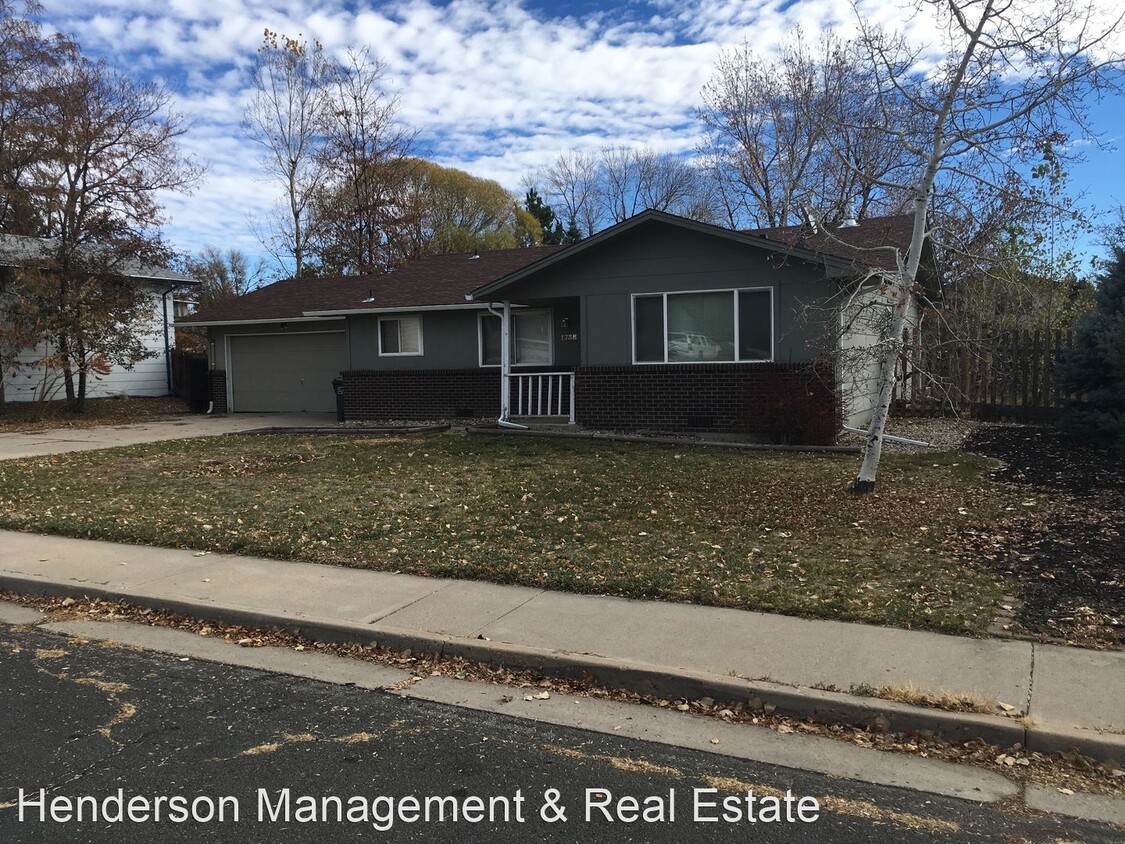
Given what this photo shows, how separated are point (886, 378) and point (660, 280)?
22.0 feet

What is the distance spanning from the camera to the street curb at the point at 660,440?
1181 centimetres

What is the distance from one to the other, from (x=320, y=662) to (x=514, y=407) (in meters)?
12.6

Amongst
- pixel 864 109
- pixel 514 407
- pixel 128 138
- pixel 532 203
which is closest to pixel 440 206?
pixel 532 203

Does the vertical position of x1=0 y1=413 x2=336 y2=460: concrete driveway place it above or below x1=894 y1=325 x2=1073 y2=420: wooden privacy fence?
below

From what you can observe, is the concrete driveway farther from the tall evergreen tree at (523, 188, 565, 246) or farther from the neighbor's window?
the tall evergreen tree at (523, 188, 565, 246)

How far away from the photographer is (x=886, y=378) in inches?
326

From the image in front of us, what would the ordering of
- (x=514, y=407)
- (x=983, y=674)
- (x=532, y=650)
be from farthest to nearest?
(x=514, y=407), (x=532, y=650), (x=983, y=674)

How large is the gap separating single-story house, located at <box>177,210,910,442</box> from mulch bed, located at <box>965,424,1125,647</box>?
8.33ft

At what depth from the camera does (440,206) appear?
1769 inches

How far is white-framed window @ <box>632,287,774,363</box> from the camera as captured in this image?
45.8 ft

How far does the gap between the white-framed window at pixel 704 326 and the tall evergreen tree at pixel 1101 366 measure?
15.0ft

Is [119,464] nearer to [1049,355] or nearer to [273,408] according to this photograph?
[273,408]

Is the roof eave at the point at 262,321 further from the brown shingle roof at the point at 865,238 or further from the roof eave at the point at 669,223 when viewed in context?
the brown shingle roof at the point at 865,238

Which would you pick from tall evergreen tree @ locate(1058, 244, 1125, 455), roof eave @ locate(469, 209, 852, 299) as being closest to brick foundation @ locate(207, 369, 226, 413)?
roof eave @ locate(469, 209, 852, 299)
